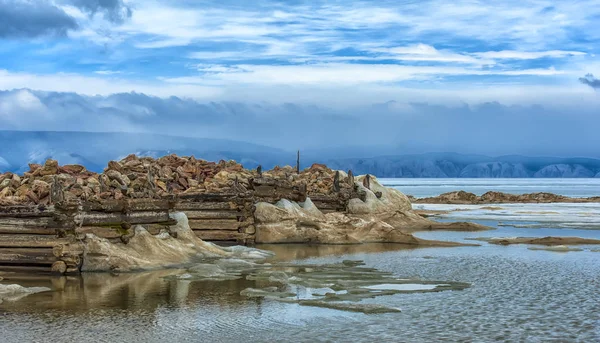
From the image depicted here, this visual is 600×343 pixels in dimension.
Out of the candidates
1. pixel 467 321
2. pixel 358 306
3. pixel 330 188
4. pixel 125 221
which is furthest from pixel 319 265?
pixel 330 188

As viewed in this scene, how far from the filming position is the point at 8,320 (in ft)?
46.3

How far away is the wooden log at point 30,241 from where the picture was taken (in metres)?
20.5

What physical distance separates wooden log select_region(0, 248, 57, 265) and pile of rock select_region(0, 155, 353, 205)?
156 centimetres

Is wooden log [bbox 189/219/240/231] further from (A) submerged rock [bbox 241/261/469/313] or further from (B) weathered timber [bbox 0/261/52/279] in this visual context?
(B) weathered timber [bbox 0/261/52/279]

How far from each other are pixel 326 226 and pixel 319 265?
357 inches

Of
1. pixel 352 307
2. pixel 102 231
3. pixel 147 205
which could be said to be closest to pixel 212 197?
pixel 147 205

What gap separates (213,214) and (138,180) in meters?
6.20

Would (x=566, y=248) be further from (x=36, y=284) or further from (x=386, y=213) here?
(x=36, y=284)

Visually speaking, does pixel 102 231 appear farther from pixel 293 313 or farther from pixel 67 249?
pixel 293 313

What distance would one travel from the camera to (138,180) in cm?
3438

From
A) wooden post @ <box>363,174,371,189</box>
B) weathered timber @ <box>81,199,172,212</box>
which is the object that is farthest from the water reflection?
wooden post @ <box>363,174,371,189</box>

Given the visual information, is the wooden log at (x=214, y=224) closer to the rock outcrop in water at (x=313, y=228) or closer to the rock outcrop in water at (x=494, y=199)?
the rock outcrop in water at (x=313, y=228)

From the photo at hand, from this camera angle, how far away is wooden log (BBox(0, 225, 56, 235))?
20609 millimetres

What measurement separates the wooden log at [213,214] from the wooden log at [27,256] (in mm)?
9009
